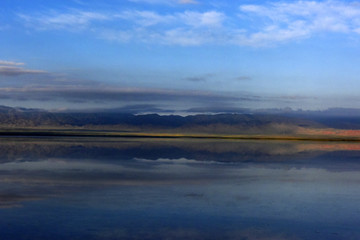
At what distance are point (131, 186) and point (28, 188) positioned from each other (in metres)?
3.17

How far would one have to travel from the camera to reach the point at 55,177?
1767cm

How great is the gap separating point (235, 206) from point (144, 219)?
2827mm

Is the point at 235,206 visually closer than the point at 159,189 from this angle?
Yes

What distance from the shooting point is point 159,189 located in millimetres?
15031

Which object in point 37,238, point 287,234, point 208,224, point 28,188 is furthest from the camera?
point 28,188

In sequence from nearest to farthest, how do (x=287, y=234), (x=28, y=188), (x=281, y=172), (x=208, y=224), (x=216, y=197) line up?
(x=287, y=234) < (x=208, y=224) < (x=216, y=197) < (x=28, y=188) < (x=281, y=172)

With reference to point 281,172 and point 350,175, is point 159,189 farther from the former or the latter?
point 350,175

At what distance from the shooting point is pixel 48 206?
1190 centimetres

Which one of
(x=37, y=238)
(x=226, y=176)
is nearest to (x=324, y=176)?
(x=226, y=176)

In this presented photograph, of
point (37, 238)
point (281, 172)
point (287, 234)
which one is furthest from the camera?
point (281, 172)

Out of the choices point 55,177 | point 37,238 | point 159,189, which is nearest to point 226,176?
point 159,189

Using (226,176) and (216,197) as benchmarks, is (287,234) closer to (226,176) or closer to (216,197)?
(216,197)

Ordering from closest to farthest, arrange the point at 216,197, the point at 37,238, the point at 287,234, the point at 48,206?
the point at 37,238 → the point at 287,234 → the point at 48,206 → the point at 216,197

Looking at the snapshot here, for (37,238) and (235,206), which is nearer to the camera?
(37,238)
